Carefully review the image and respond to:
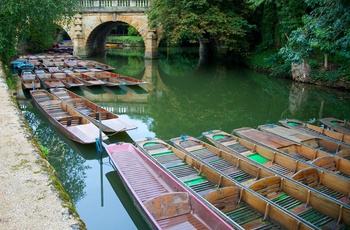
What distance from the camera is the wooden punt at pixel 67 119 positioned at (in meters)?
7.46

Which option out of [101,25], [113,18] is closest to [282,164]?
[113,18]

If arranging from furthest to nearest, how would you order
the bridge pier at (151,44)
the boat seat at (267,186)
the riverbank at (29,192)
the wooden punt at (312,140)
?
the bridge pier at (151,44) < the wooden punt at (312,140) < the boat seat at (267,186) < the riverbank at (29,192)

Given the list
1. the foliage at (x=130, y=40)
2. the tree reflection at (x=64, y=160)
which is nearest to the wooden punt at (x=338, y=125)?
the tree reflection at (x=64, y=160)

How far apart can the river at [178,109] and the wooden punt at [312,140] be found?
1855mm

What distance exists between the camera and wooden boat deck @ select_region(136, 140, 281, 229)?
15.1 ft

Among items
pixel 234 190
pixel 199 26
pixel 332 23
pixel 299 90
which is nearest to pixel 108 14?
pixel 199 26

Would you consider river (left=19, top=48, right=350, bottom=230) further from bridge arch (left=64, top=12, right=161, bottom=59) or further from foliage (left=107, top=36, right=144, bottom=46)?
foliage (left=107, top=36, right=144, bottom=46)

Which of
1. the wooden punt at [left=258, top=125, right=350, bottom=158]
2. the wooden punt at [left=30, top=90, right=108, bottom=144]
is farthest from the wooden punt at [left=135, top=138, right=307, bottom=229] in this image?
the wooden punt at [left=258, top=125, right=350, bottom=158]

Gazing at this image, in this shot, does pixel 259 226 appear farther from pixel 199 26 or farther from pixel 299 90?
pixel 199 26

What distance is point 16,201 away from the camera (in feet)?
11.5

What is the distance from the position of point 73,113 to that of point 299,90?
10.4 metres

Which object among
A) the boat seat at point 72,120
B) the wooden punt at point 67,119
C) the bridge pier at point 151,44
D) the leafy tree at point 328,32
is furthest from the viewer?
the bridge pier at point 151,44

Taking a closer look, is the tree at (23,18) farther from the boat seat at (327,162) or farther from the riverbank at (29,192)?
the boat seat at (327,162)

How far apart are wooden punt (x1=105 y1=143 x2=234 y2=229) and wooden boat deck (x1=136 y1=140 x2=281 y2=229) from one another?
0.96 feet
